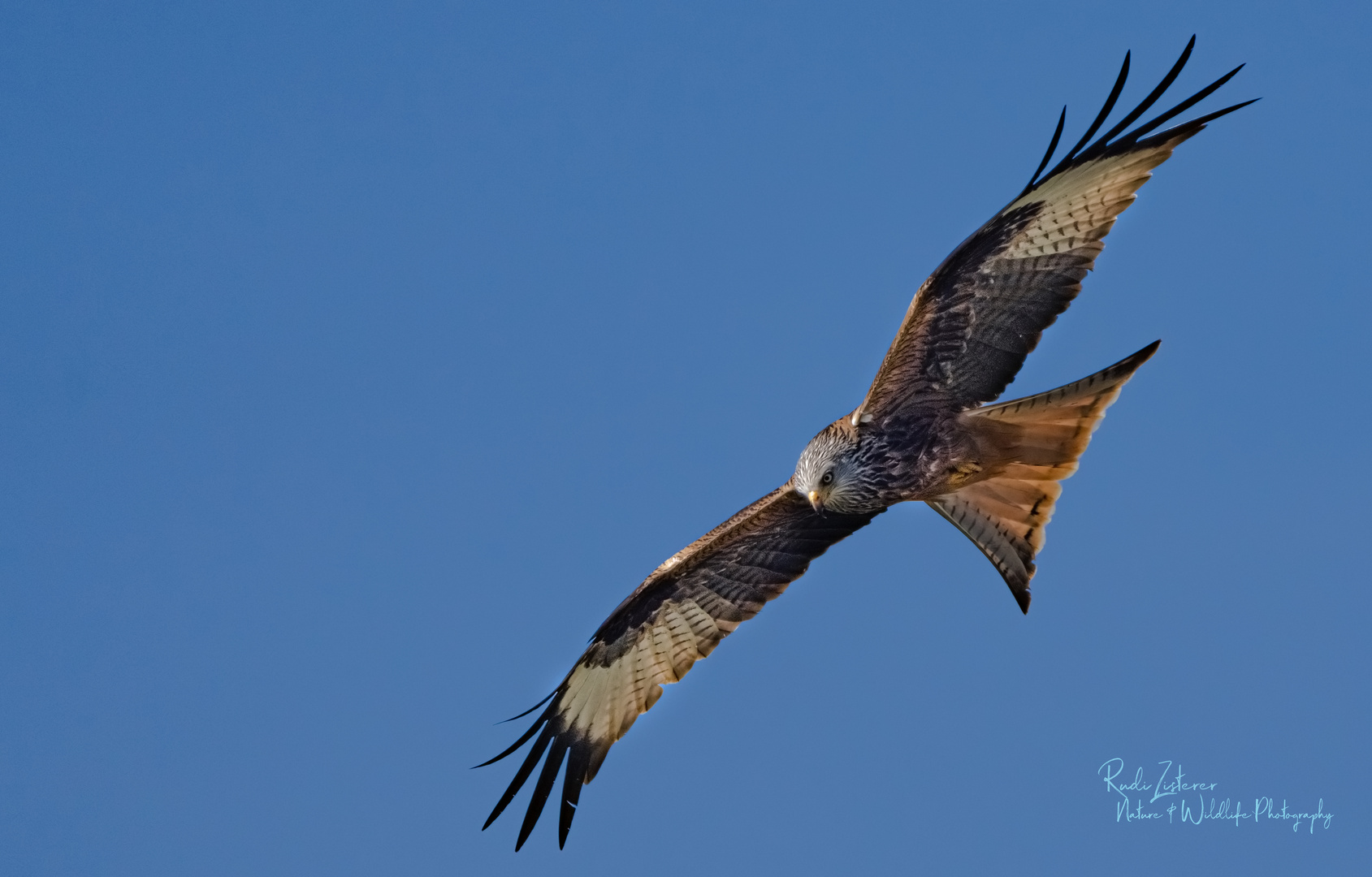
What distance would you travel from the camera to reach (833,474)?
25.0ft

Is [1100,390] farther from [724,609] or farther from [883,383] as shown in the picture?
[724,609]

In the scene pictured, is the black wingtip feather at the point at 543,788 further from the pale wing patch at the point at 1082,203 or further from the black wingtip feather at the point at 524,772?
the pale wing patch at the point at 1082,203

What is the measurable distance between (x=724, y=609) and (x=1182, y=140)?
11.8 feet

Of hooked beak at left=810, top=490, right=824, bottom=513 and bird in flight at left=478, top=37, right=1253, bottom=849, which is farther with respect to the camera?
hooked beak at left=810, top=490, right=824, bottom=513

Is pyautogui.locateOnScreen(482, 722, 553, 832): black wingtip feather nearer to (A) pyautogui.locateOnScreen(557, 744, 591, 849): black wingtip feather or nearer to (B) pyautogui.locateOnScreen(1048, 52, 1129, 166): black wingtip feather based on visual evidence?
(A) pyautogui.locateOnScreen(557, 744, 591, 849): black wingtip feather

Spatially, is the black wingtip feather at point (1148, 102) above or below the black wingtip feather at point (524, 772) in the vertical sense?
above

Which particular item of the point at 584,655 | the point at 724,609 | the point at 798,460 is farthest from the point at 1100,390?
the point at 584,655

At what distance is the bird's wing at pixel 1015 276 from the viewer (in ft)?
23.4

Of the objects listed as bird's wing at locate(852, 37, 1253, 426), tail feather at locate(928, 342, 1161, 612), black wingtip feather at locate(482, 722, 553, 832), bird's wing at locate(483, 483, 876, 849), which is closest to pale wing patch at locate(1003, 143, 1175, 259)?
bird's wing at locate(852, 37, 1253, 426)

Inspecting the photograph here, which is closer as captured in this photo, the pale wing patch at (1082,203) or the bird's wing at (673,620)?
the pale wing patch at (1082,203)

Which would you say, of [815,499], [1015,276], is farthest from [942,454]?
[1015,276]

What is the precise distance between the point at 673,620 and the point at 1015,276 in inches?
112

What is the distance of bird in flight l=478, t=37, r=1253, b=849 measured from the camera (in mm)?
7219

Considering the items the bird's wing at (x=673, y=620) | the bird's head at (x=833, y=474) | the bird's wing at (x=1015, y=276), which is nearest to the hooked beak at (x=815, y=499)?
the bird's head at (x=833, y=474)
